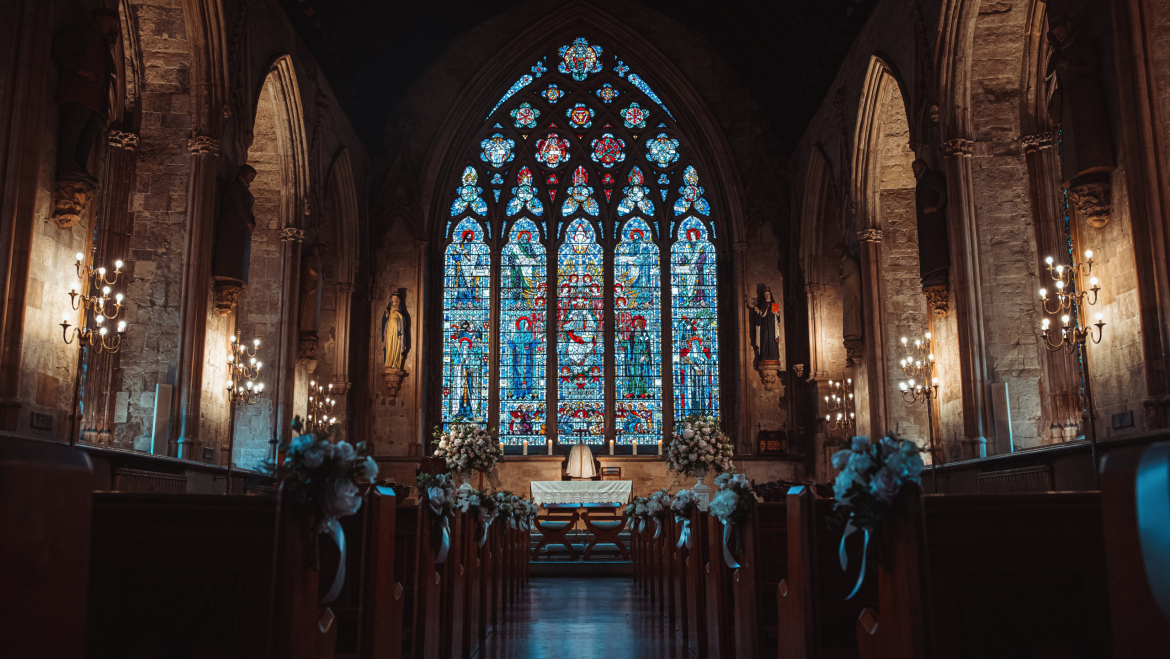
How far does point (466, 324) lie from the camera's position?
1766 centimetres

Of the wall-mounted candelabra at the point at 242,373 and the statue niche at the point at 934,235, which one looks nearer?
the statue niche at the point at 934,235

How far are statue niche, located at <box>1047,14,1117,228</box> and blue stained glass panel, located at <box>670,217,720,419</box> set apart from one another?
10049 mm

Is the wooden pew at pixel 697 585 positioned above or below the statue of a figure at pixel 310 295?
below

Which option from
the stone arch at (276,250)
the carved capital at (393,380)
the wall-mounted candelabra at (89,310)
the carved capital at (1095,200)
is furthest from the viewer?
the carved capital at (393,380)

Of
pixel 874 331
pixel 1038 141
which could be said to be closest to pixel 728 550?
pixel 1038 141

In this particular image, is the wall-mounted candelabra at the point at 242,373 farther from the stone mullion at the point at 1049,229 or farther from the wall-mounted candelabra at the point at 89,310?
the stone mullion at the point at 1049,229

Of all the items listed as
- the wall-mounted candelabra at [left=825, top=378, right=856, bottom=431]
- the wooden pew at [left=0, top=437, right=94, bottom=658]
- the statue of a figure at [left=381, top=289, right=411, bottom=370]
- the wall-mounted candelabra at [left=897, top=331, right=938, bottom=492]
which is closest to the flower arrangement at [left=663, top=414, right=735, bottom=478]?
the wall-mounted candelabra at [left=825, top=378, right=856, bottom=431]

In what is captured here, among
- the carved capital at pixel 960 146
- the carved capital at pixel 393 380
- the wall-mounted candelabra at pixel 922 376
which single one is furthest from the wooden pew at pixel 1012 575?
the carved capital at pixel 393 380

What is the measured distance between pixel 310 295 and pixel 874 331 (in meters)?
8.20

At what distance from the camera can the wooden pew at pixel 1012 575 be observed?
10.8 ft

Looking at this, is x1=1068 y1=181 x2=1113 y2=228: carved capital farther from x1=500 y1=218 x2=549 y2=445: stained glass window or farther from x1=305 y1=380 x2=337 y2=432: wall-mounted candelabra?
x1=500 y1=218 x2=549 y2=445: stained glass window

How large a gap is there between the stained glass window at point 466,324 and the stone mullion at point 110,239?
26.1 feet

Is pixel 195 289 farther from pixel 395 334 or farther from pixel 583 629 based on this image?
pixel 395 334

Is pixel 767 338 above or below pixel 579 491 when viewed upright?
above
